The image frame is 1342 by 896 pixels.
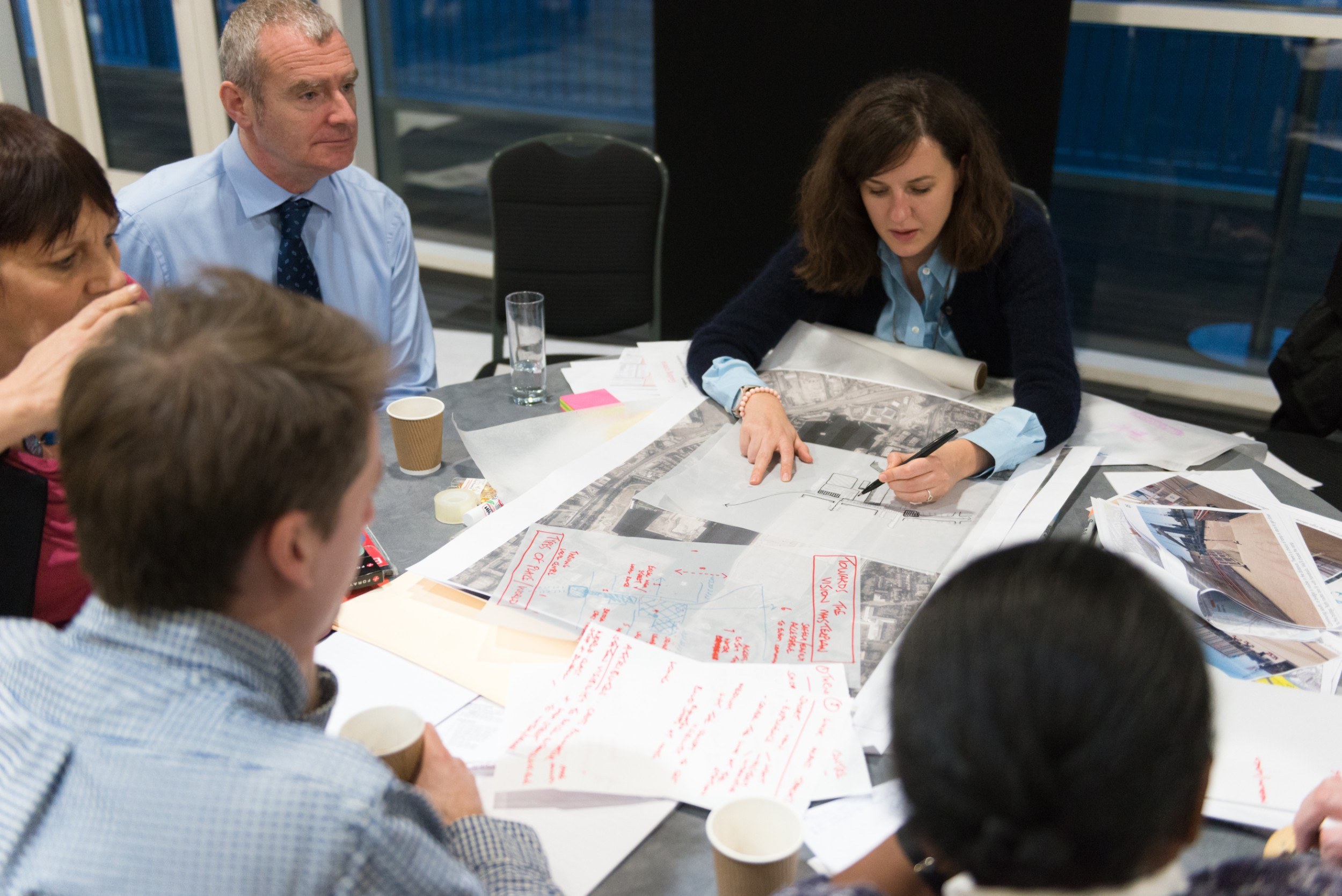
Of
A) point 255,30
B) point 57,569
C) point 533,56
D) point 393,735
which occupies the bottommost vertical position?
point 57,569

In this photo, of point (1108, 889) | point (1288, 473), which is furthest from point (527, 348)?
point (1108, 889)

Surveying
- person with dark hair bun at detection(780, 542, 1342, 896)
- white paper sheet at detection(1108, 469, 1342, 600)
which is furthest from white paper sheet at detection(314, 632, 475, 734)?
white paper sheet at detection(1108, 469, 1342, 600)

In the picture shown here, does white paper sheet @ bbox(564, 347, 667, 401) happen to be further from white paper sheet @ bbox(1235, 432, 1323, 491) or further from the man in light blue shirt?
white paper sheet @ bbox(1235, 432, 1323, 491)

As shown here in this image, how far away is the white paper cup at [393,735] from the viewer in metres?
0.86

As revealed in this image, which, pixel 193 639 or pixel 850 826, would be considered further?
pixel 850 826

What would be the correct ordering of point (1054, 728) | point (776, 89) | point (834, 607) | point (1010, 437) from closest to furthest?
point (1054, 728)
point (834, 607)
point (1010, 437)
point (776, 89)

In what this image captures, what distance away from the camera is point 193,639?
2.26 ft

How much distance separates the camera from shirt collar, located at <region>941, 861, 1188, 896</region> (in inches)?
23.9

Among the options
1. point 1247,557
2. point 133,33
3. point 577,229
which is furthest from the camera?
point 133,33

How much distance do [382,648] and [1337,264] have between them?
193 cm

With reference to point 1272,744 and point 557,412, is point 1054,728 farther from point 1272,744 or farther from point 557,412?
point 557,412

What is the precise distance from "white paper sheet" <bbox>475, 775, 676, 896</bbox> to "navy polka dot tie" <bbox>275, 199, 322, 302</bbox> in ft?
4.26

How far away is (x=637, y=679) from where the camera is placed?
107cm

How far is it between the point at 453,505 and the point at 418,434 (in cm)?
15
